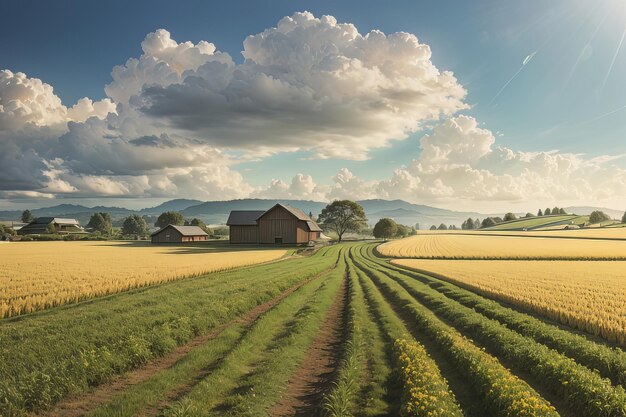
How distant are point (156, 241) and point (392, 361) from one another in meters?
116

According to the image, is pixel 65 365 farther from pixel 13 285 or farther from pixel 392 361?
pixel 13 285

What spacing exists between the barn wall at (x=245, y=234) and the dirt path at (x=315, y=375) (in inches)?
3202

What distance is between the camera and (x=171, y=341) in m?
15.9

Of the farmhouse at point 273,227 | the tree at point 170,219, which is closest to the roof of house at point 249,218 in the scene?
the farmhouse at point 273,227

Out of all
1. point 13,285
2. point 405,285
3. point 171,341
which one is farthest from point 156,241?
point 171,341

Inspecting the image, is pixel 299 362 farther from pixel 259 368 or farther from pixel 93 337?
pixel 93 337

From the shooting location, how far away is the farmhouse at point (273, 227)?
9731cm

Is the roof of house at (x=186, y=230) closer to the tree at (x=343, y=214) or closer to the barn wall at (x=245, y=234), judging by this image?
the barn wall at (x=245, y=234)

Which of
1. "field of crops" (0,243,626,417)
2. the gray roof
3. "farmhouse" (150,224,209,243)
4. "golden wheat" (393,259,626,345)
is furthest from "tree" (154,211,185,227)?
"field of crops" (0,243,626,417)

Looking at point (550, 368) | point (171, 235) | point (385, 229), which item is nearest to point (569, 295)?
point (550, 368)

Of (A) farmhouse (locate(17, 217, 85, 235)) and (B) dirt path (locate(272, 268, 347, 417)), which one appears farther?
(A) farmhouse (locate(17, 217, 85, 235))

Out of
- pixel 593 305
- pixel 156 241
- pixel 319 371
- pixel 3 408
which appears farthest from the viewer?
pixel 156 241

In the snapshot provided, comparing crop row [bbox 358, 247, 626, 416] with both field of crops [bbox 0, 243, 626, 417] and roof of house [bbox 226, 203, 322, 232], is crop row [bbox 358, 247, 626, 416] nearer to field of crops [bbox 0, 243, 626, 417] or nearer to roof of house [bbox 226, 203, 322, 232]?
field of crops [bbox 0, 243, 626, 417]

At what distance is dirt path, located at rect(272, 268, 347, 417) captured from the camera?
10.6 metres
